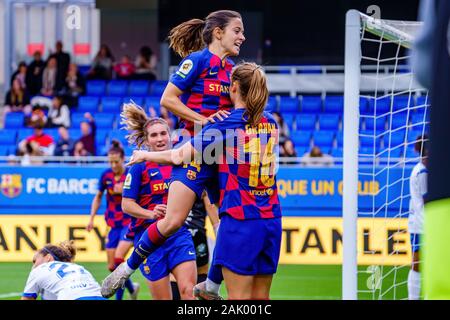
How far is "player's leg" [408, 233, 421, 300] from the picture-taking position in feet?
30.2

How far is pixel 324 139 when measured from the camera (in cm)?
1936

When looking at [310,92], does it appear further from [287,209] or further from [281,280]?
[281,280]

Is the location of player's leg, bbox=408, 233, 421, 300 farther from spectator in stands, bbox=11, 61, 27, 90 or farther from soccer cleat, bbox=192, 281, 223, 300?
spectator in stands, bbox=11, 61, 27, 90

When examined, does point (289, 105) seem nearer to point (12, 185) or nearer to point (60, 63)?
point (60, 63)

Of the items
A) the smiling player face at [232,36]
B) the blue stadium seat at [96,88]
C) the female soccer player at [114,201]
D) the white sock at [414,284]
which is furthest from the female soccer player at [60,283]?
the blue stadium seat at [96,88]

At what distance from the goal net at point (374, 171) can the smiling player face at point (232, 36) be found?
1153 millimetres

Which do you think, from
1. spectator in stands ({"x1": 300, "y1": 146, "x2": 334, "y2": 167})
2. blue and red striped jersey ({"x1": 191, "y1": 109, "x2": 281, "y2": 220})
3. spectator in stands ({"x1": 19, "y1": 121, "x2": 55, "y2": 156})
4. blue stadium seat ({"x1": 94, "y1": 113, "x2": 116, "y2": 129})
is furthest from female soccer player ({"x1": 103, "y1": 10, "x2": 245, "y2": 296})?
blue stadium seat ({"x1": 94, "y1": 113, "x2": 116, "y2": 129})

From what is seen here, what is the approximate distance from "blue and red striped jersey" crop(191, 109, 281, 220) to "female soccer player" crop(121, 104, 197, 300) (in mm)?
1604

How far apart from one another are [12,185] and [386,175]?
244 inches

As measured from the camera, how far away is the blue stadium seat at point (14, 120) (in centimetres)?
2080

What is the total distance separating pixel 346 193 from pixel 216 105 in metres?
1.40
